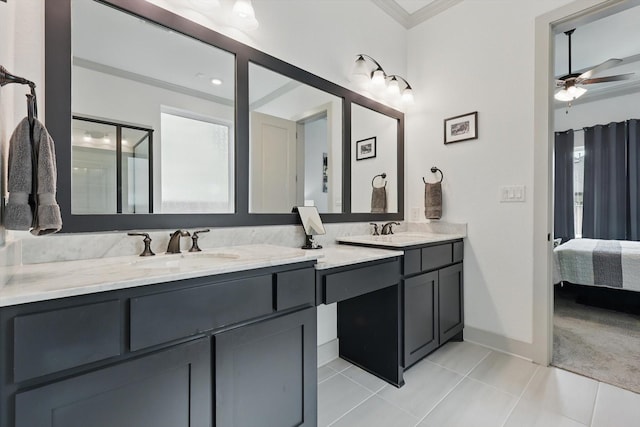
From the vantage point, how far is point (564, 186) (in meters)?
4.80

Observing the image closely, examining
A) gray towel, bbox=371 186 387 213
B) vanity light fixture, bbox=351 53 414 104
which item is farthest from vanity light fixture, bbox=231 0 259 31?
gray towel, bbox=371 186 387 213

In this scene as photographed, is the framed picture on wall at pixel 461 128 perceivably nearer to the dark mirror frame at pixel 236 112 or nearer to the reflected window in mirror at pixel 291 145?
the dark mirror frame at pixel 236 112

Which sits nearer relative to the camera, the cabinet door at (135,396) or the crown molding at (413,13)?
the cabinet door at (135,396)

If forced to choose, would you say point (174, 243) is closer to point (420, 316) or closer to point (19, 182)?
point (19, 182)

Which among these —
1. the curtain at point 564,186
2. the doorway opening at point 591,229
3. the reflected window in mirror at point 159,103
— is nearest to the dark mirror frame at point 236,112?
the reflected window in mirror at point 159,103

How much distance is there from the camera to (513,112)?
2.15m

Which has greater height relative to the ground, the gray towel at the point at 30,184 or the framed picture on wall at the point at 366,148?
the framed picture on wall at the point at 366,148

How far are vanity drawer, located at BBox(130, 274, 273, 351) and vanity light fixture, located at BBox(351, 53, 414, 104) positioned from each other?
182 cm

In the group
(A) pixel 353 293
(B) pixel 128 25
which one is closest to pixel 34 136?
(B) pixel 128 25

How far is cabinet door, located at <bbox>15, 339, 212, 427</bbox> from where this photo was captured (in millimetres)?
717

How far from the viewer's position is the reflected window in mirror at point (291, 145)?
176cm

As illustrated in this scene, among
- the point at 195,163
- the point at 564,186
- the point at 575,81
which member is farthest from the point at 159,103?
the point at 564,186

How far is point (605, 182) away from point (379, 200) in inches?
166

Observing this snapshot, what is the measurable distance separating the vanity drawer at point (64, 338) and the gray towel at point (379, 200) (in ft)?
6.56
